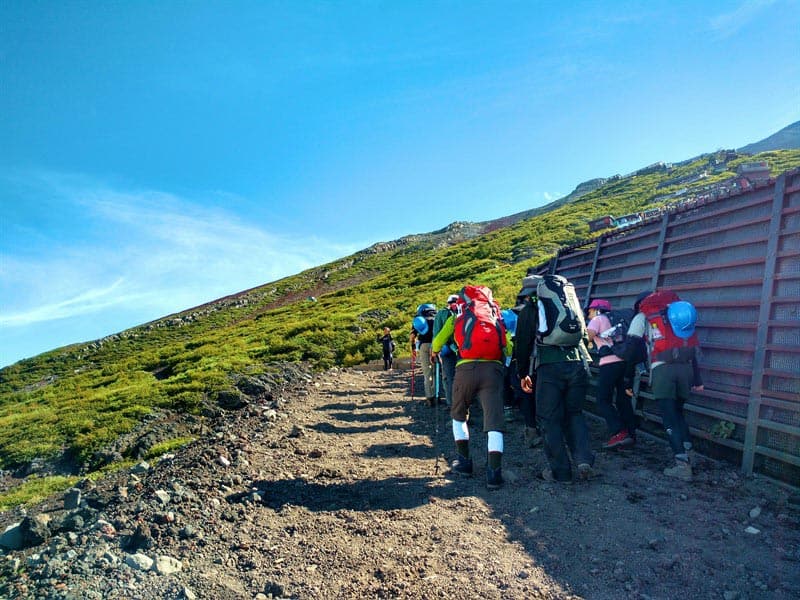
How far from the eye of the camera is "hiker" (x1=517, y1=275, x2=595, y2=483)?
5.80m

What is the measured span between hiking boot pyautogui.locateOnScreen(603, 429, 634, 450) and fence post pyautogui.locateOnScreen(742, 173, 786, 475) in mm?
1523

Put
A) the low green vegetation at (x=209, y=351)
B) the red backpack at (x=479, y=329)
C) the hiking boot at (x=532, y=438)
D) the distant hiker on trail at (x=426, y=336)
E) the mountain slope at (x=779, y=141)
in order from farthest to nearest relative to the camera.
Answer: the mountain slope at (x=779, y=141), the low green vegetation at (x=209, y=351), the distant hiker on trail at (x=426, y=336), the hiking boot at (x=532, y=438), the red backpack at (x=479, y=329)

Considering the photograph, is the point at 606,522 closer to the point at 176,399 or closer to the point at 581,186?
the point at 176,399

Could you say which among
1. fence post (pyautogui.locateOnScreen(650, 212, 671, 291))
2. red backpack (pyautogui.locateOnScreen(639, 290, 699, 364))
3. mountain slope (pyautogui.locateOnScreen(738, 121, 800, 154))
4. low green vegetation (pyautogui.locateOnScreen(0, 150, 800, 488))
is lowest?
low green vegetation (pyautogui.locateOnScreen(0, 150, 800, 488))

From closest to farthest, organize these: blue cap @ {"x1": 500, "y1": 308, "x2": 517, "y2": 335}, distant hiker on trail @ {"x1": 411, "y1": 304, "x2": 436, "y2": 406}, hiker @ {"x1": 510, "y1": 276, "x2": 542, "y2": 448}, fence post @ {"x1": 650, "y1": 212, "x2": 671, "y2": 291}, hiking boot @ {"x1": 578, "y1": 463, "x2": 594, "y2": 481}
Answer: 1. hiking boot @ {"x1": 578, "y1": 463, "x2": 594, "y2": 481}
2. hiker @ {"x1": 510, "y1": 276, "x2": 542, "y2": 448}
3. fence post @ {"x1": 650, "y1": 212, "x2": 671, "y2": 291}
4. blue cap @ {"x1": 500, "y1": 308, "x2": 517, "y2": 335}
5. distant hiker on trail @ {"x1": 411, "y1": 304, "x2": 436, "y2": 406}

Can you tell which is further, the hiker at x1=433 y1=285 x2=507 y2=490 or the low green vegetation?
the low green vegetation

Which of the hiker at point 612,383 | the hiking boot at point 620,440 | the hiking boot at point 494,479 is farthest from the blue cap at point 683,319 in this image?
the hiking boot at point 494,479

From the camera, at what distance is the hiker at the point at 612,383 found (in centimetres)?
689

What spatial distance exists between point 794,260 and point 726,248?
121 centimetres

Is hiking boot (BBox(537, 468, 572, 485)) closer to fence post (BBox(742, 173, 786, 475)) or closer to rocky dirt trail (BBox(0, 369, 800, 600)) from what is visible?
rocky dirt trail (BBox(0, 369, 800, 600))

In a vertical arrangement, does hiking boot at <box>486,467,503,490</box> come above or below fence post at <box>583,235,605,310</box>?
below

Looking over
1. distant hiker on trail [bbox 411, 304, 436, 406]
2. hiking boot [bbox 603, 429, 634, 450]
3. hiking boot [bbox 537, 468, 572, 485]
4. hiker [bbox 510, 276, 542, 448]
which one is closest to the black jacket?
hiker [bbox 510, 276, 542, 448]

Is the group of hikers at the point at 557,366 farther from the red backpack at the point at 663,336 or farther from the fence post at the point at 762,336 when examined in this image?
the fence post at the point at 762,336

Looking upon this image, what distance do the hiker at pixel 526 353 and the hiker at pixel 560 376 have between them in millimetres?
123
